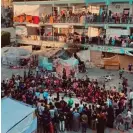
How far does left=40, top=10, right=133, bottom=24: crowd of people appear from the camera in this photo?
35.1 metres

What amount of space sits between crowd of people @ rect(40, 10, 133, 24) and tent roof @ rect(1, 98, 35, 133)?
831 inches

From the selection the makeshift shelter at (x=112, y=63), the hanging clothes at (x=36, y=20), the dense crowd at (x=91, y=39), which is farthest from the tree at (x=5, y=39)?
the makeshift shelter at (x=112, y=63)

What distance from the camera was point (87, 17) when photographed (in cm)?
3731

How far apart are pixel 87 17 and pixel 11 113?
2401cm

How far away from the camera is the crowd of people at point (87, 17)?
35062 millimetres

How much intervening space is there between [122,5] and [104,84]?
13.2m

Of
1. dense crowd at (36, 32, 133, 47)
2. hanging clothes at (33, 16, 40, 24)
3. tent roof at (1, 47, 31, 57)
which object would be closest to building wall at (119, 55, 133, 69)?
dense crowd at (36, 32, 133, 47)

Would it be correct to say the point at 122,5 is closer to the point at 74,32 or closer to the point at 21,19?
the point at 74,32

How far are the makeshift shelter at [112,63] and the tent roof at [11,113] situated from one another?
18411mm

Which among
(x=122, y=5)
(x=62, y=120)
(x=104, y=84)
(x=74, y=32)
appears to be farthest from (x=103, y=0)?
(x=62, y=120)

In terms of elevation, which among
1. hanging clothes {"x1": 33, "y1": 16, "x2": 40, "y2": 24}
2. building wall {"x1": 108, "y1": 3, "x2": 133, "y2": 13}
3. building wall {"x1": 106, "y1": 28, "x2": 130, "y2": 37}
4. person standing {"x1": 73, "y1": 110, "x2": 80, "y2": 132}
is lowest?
person standing {"x1": 73, "y1": 110, "x2": 80, "y2": 132}

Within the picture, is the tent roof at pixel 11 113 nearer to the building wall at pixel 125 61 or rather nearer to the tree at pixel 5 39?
the building wall at pixel 125 61

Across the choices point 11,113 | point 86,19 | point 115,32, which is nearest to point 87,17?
point 86,19

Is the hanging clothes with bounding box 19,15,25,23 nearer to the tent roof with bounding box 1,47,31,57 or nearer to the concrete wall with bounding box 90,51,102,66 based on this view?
the tent roof with bounding box 1,47,31,57
